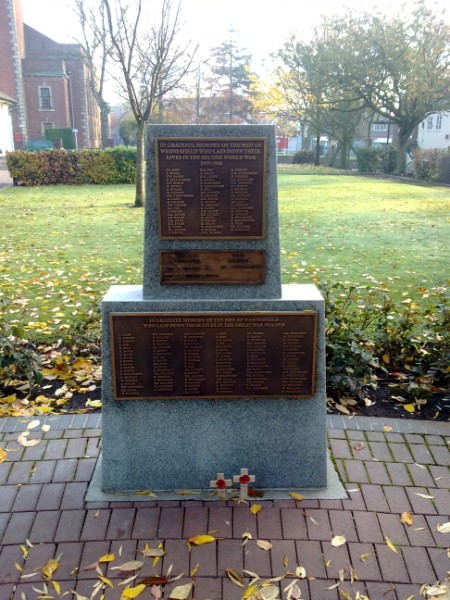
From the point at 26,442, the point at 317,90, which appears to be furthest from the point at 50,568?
the point at 317,90

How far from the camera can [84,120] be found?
55.2 metres

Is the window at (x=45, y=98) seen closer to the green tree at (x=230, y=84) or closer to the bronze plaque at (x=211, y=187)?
the green tree at (x=230, y=84)

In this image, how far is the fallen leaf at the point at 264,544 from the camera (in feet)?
10.1

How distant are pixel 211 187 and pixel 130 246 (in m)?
8.17

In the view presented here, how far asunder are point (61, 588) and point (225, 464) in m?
1.22

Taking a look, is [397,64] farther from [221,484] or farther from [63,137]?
[221,484]

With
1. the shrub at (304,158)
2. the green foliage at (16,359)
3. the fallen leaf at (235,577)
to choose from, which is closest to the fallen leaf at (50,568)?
the fallen leaf at (235,577)

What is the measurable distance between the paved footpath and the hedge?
890 inches

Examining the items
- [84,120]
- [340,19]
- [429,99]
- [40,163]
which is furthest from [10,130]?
[429,99]

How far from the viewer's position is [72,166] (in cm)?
2519

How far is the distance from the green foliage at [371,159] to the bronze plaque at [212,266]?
3662 cm

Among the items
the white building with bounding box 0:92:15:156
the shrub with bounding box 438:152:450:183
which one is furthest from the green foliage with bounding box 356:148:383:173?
the white building with bounding box 0:92:15:156

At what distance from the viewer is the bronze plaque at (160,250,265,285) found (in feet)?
10.8

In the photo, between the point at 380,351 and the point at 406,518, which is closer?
the point at 406,518
